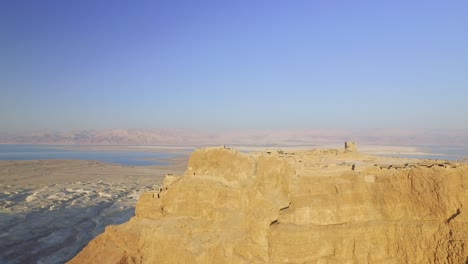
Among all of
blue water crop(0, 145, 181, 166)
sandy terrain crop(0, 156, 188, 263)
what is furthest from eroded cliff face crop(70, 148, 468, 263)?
blue water crop(0, 145, 181, 166)

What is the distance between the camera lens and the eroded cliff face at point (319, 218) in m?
12.4

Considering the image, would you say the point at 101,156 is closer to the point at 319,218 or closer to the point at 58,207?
the point at 58,207

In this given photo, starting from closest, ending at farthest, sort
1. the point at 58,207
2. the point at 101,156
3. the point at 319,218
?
the point at 319,218
the point at 58,207
the point at 101,156

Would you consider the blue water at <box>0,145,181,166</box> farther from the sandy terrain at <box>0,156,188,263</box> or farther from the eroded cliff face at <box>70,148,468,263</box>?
the eroded cliff face at <box>70,148,468,263</box>

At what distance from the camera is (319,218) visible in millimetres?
13211

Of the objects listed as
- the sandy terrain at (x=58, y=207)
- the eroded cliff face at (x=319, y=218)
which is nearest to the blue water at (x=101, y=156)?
the sandy terrain at (x=58, y=207)

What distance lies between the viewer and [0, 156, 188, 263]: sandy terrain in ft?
91.8

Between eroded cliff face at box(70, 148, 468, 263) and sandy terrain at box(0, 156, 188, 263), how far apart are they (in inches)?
629

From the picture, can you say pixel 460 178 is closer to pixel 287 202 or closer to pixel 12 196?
pixel 287 202

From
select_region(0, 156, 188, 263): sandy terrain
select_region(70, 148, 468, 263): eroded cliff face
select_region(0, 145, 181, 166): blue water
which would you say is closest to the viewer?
select_region(70, 148, 468, 263): eroded cliff face

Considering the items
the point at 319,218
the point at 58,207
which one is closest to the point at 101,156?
the point at 58,207

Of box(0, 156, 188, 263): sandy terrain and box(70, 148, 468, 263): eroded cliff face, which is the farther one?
box(0, 156, 188, 263): sandy terrain

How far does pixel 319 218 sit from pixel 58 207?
3744cm

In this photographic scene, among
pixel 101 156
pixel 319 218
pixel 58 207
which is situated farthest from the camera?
pixel 101 156
